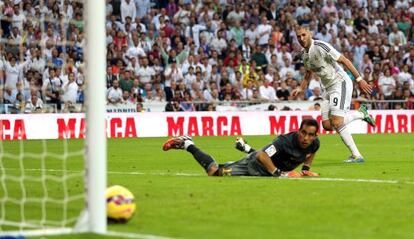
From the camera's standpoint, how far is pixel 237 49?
33.2 meters

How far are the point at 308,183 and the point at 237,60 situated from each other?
1979 cm

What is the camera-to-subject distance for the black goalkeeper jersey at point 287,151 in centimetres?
1359

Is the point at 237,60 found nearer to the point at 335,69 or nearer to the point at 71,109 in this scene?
the point at 71,109

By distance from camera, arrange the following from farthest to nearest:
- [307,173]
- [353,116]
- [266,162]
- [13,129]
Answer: [13,129] → [353,116] → [307,173] → [266,162]

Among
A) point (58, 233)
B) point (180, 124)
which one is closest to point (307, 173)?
point (58, 233)

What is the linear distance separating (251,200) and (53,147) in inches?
465

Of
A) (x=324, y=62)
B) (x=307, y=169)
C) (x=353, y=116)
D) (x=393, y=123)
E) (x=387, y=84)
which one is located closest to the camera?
(x=307, y=169)

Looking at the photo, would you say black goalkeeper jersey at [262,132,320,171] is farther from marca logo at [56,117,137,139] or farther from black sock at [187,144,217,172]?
marca logo at [56,117,137,139]

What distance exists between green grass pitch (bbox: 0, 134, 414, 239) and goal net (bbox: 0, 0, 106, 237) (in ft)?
0.28

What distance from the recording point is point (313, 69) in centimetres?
1806

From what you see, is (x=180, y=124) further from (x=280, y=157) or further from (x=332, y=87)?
(x=280, y=157)

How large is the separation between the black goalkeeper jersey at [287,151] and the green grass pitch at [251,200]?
34 centimetres

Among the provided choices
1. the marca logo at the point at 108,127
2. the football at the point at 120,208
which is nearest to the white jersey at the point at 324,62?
the football at the point at 120,208

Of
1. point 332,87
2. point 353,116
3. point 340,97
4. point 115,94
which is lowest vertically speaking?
point 353,116
